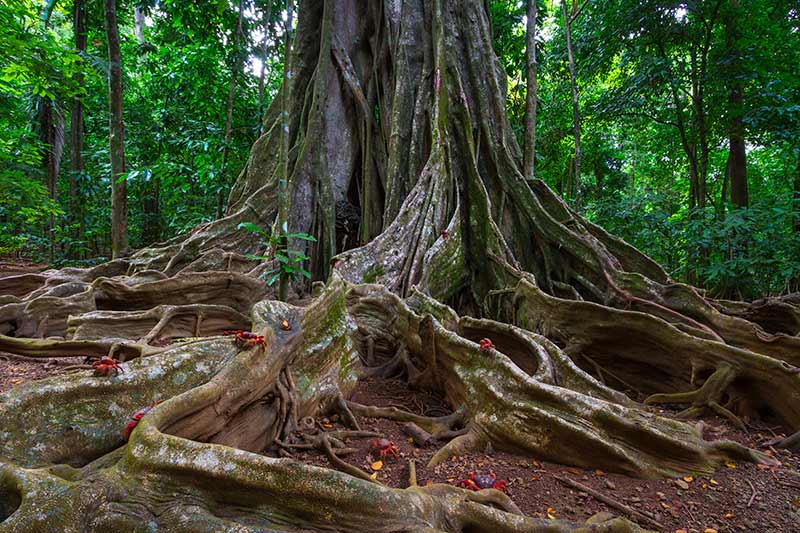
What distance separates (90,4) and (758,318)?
12925mm

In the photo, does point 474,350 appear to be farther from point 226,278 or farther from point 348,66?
point 348,66

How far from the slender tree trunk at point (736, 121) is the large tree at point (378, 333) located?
→ 121 inches

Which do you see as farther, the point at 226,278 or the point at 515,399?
the point at 226,278

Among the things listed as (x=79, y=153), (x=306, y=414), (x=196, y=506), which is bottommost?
(x=306, y=414)

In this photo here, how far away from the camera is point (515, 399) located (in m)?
2.56

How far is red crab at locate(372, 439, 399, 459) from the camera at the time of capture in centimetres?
244

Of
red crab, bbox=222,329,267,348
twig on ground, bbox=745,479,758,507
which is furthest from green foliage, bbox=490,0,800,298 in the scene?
red crab, bbox=222,329,267,348

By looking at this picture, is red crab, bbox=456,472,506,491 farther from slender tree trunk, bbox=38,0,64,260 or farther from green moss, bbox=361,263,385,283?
slender tree trunk, bbox=38,0,64,260

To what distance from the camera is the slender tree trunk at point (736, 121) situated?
6.34 meters

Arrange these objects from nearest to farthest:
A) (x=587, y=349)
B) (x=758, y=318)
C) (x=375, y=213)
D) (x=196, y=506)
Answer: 1. (x=196, y=506)
2. (x=587, y=349)
3. (x=758, y=318)
4. (x=375, y=213)

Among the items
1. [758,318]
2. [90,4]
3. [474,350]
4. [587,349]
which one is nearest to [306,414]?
[474,350]

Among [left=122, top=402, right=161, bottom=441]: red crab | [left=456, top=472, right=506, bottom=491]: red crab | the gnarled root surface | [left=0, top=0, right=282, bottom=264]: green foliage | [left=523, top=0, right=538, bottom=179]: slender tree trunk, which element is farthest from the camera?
[left=523, top=0, right=538, bottom=179]: slender tree trunk

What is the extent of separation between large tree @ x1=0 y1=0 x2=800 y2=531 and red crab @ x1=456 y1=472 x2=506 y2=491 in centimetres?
25

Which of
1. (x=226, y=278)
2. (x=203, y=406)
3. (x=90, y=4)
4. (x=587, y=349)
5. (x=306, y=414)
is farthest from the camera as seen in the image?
(x=90, y=4)
